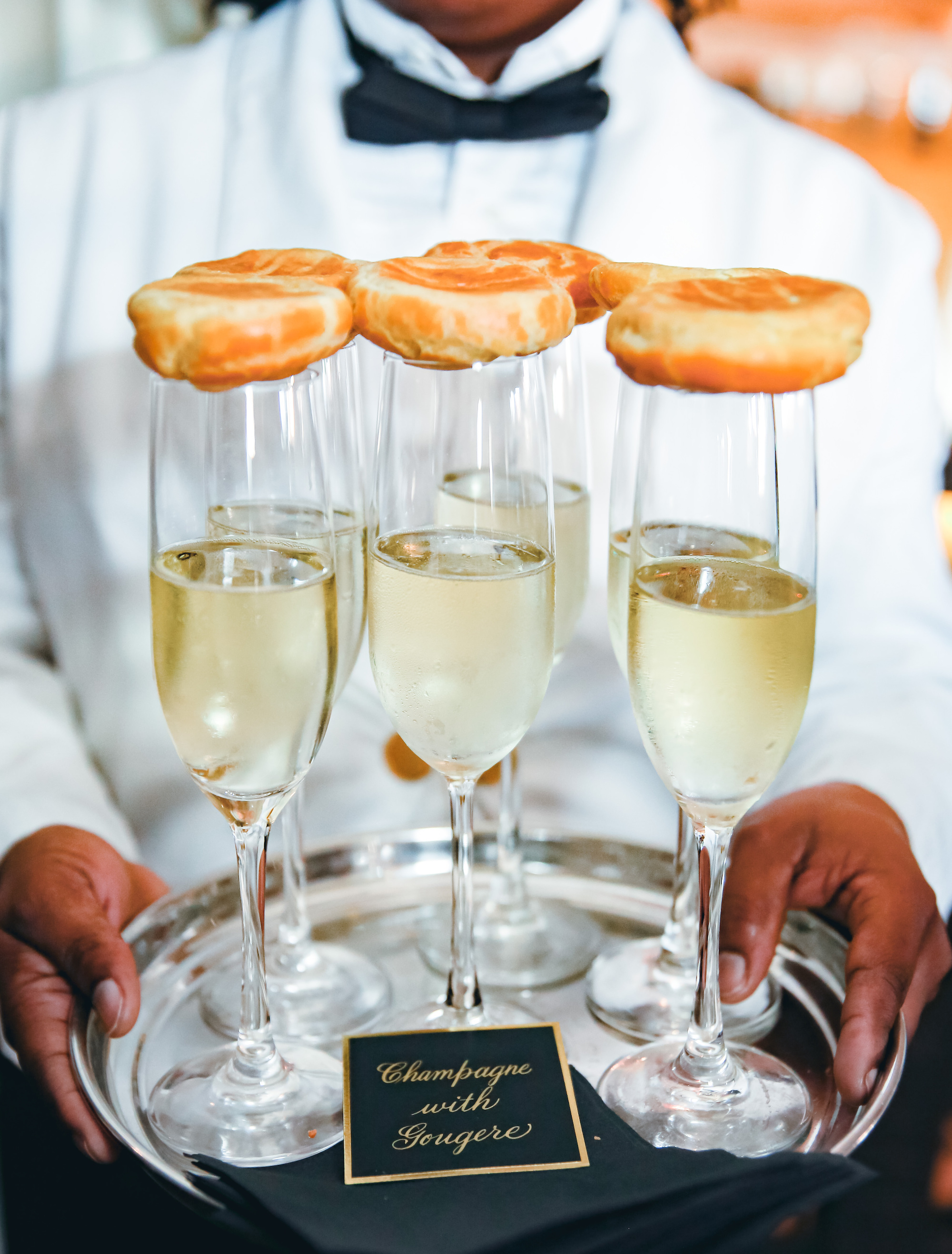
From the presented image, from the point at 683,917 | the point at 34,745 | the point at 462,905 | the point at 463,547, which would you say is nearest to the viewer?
the point at 463,547

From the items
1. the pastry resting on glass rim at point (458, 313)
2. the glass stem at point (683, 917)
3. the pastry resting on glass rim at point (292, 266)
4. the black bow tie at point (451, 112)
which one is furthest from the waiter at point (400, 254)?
the pastry resting on glass rim at point (458, 313)

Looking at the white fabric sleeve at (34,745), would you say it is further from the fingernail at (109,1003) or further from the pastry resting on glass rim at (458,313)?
the pastry resting on glass rim at (458,313)

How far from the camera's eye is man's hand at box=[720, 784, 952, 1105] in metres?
0.69

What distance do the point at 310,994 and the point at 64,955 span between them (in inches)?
6.5

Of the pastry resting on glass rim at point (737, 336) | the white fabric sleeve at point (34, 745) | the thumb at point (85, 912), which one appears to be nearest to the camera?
the pastry resting on glass rim at point (737, 336)

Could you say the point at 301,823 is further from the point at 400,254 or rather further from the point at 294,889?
the point at 400,254

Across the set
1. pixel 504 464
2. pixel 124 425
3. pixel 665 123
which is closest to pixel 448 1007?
pixel 504 464

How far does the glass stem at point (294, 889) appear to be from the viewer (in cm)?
83

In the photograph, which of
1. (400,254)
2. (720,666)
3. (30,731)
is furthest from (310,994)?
(400,254)

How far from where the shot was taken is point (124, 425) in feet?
3.96

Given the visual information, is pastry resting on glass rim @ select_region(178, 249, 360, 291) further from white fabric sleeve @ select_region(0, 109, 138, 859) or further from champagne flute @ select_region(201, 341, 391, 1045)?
white fabric sleeve @ select_region(0, 109, 138, 859)

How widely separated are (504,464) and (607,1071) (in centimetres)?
37

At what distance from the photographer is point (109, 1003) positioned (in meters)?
0.69

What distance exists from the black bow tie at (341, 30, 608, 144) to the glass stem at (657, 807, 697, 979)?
769mm
